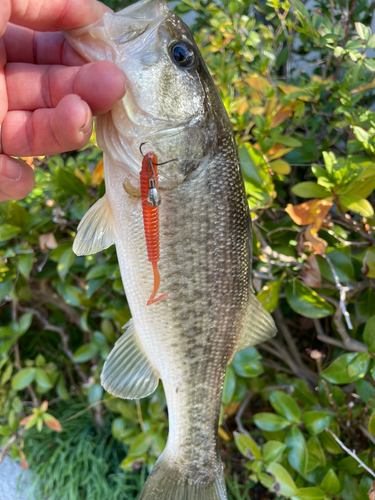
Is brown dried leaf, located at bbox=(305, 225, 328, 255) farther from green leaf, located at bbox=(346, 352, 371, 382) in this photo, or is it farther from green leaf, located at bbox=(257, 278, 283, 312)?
green leaf, located at bbox=(346, 352, 371, 382)

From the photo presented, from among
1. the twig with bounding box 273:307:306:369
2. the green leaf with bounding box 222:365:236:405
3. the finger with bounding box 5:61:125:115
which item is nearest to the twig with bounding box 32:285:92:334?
the green leaf with bounding box 222:365:236:405

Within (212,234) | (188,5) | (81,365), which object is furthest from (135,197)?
(81,365)

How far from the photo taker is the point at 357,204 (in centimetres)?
95

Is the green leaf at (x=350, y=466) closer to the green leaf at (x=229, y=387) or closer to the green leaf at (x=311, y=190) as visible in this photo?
the green leaf at (x=229, y=387)

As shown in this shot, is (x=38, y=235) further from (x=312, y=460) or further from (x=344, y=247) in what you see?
(x=312, y=460)

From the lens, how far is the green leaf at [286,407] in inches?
44.9

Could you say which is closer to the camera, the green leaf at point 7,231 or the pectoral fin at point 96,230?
the pectoral fin at point 96,230

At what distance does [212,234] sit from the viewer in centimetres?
85

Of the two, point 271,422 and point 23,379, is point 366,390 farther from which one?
point 23,379

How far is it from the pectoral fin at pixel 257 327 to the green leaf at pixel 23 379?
104 centimetres

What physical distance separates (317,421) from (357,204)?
0.70m

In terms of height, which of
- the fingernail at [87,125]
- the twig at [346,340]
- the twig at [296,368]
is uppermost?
the fingernail at [87,125]

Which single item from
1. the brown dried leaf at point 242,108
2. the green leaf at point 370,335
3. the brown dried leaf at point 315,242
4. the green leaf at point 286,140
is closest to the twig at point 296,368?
the green leaf at point 370,335

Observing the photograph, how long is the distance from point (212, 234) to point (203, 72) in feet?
1.27
